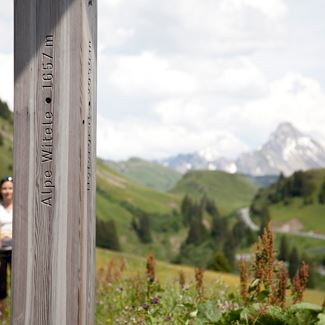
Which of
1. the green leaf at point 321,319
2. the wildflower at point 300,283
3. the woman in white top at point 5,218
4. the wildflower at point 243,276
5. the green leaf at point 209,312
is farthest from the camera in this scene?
the woman in white top at point 5,218

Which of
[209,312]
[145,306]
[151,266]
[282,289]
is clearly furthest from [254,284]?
[151,266]

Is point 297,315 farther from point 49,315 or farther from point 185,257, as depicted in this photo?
point 185,257

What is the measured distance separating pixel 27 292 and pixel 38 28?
159 centimetres

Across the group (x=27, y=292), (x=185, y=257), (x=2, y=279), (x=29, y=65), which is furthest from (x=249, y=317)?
(x=185, y=257)

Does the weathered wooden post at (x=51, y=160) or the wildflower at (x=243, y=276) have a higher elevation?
the weathered wooden post at (x=51, y=160)

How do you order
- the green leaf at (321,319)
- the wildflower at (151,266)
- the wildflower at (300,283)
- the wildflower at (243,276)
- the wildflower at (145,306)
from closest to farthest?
the green leaf at (321,319) < the wildflower at (300,283) < the wildflower at (243,276) < the wildflower at (145,306) < the wildflower at (151,266)

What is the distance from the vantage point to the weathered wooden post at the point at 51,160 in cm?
372

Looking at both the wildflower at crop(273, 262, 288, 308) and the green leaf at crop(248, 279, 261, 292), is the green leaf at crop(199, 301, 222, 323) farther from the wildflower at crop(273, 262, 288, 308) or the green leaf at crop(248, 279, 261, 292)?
the wildflower at crop(273, 262, 288, 308)

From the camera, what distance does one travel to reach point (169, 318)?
597 centimetres

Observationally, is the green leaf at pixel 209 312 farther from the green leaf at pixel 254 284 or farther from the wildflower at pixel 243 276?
the wildflower at pixel 243 276

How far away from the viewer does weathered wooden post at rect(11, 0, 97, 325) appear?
3723mm

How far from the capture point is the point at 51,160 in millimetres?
3754

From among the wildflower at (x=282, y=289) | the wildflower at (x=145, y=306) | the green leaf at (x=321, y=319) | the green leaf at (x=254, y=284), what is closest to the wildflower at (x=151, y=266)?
the wildflower at (x=145, y=306)

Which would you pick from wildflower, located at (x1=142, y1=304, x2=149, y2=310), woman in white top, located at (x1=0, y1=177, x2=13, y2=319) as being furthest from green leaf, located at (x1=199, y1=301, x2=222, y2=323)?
woman in white top, located at (x1=0, y1=177, x2=13, y2=319)
